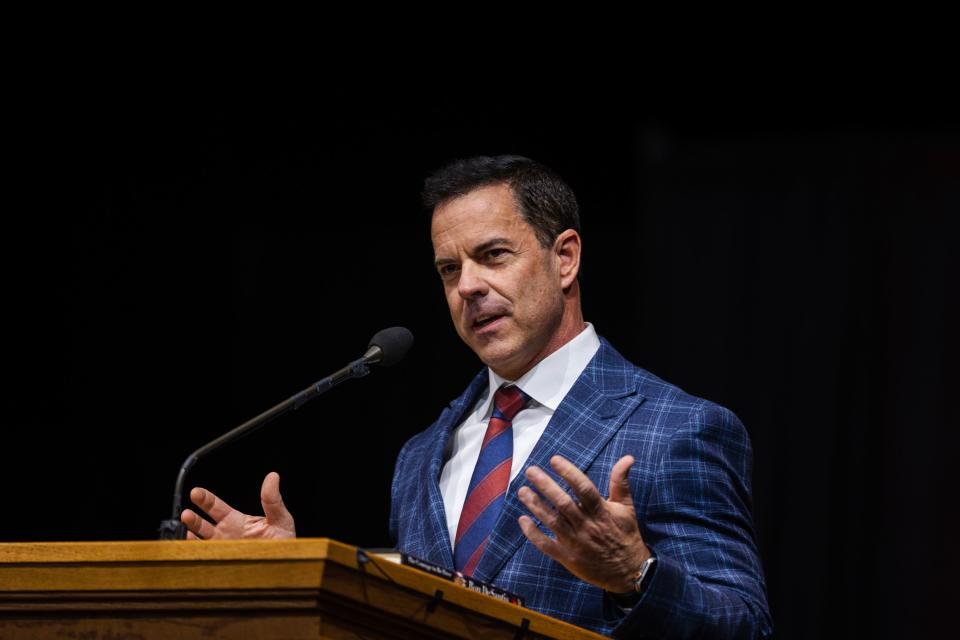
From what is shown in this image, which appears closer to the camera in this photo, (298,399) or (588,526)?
(588,526)

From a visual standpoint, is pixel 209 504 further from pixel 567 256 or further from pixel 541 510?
pixel 567 256

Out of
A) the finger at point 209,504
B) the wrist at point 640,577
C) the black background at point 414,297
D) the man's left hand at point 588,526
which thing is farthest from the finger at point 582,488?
the black background at point 414,297

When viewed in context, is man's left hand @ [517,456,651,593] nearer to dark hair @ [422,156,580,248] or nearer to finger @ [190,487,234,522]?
finger @ [190,487,234,522]

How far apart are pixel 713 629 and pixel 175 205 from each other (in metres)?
3.33

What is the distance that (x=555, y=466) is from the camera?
1.53 metres

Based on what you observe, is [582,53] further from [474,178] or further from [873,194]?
[474,178]

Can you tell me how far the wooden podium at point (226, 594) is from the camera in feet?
4.52

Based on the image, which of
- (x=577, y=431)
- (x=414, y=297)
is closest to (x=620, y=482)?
(x=577, y=431)

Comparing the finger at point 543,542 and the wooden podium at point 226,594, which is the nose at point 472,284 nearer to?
the finger at point 543,542

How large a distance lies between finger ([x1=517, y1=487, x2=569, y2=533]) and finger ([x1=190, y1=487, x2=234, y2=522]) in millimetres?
735

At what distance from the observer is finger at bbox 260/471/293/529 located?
2104 mm

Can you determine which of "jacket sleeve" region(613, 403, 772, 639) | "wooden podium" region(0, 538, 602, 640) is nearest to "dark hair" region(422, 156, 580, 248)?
"jacket sleeve" region(613, 403, 772, 639)

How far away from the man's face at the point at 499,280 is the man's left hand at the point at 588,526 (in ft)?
2.52

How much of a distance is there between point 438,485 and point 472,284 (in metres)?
0.41
